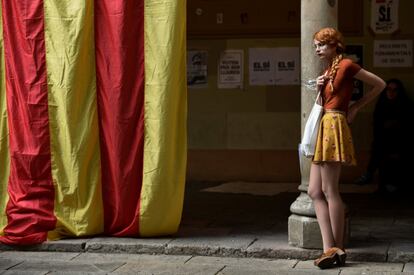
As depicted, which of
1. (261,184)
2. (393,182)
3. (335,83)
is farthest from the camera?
(261,184)

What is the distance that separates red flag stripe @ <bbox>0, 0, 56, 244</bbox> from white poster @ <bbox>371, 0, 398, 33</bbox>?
514 cm

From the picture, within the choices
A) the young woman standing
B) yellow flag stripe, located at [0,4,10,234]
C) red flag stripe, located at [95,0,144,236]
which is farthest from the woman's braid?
yellow flag stripe, located at [0,4,10,234]

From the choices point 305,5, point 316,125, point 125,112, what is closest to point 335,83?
point 316,125

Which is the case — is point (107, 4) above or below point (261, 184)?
above

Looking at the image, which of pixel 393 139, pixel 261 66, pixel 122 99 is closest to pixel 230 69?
pixel 261 66

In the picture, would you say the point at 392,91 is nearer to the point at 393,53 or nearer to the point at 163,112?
the point at 393,53

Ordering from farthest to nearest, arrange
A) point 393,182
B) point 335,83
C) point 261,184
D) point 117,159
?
point 261,184, point 393,182, point 117,159, point 335,83

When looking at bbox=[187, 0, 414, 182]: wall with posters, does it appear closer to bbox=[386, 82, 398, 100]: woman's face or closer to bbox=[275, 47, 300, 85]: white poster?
bbox=[275, 47, 300, 85]: white poster

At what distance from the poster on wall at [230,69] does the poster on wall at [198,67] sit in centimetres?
23

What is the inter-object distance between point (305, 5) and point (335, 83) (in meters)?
1.00

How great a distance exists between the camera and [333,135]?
6828 mm

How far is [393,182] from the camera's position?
10.9m

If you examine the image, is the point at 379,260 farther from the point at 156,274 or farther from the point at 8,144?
the point at 8,144

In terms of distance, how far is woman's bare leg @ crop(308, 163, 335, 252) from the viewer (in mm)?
7043
